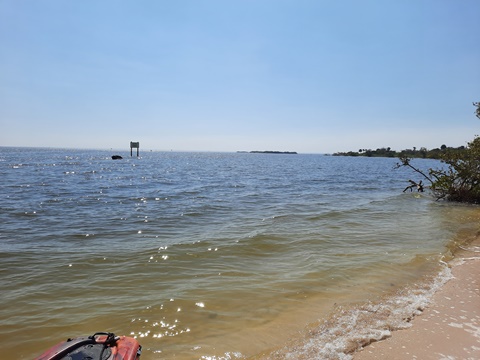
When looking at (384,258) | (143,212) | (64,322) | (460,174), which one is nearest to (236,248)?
(384,258)

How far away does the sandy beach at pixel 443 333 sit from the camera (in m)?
4.40

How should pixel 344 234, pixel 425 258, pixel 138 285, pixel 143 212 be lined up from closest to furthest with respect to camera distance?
1. pixel 138 285
2. pixel 425 258
3. pixel 344 234
4. pixel 143 212

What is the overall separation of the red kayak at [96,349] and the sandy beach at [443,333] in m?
3.08

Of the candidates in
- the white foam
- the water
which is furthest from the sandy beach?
the water

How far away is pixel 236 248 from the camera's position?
10.5m

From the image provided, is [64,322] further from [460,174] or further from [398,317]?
[460,174]

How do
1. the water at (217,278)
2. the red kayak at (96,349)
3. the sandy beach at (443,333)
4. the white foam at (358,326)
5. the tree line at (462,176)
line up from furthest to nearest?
the tree line at (462,176)
the water at (217,278)
the white foam at (358,326)
the sandy beach at (443,333)
the red kayak at (96,349)

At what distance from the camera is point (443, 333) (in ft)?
16.3

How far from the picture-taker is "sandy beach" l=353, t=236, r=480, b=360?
4402mm

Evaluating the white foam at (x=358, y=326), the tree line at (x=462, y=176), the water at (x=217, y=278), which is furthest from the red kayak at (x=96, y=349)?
the tree line at (x=462, y=176)

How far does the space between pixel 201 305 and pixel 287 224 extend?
28.5ft

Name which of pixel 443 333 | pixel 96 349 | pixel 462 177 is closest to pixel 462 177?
pixel 462 177

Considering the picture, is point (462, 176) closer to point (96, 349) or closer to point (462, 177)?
point (462, 177)

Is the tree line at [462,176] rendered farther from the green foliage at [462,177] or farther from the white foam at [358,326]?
the white foam at [358,326]
